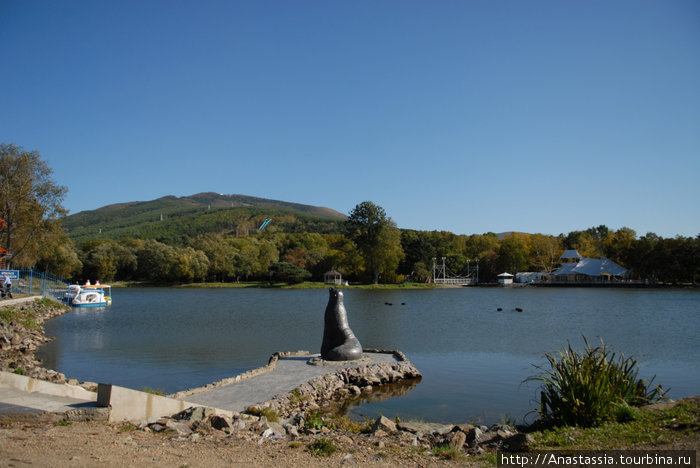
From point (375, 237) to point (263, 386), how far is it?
70.1m

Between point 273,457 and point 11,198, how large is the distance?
39731mm

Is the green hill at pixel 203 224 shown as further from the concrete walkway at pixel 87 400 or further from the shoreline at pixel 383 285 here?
the concrete walkway at pixel 87 400

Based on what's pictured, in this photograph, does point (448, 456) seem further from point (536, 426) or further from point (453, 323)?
point (453, 323)

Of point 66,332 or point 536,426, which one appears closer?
point 536,426

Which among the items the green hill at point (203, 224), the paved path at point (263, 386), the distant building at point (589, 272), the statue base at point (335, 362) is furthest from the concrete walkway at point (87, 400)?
the green hill at point (203, 224)

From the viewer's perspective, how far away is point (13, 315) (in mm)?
24984

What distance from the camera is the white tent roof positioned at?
8800cm

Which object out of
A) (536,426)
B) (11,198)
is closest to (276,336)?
(536,426)

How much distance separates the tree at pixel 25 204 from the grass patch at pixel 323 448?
39365 millimetres

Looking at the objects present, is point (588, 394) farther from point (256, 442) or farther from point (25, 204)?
→ point (25, 204)

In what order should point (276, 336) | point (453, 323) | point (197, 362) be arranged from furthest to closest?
point (453, 323) → point (276, 336) → point (197, 362)

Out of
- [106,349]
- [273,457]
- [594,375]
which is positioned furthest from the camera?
[106,349]

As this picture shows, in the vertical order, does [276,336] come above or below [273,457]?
below

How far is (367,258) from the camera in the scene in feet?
274
